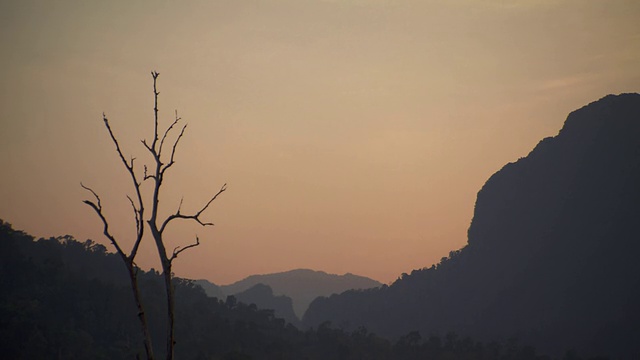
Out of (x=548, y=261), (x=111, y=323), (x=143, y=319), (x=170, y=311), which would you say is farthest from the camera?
(x=548, y=261)

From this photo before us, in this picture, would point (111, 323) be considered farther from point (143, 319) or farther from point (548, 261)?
point (548, 261)

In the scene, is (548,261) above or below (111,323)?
above

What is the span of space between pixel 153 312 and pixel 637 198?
5109 inches

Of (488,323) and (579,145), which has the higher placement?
(579,145)

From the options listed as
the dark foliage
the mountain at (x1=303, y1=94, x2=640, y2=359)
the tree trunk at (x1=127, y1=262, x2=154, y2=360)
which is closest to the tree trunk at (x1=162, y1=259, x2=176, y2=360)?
the tree trunk at (x1=127, y1=262, x2=154, y2=360)

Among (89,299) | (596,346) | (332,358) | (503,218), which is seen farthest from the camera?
(503,218)

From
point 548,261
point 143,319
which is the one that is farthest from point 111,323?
point 548,261

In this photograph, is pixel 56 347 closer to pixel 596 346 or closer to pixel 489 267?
pixel 596 346

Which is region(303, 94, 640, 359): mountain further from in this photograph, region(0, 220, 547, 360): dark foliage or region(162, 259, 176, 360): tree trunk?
region(162, 259, 176, 360): tree trunk

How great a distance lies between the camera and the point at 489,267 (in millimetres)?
169750

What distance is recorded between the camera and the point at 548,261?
15700cm

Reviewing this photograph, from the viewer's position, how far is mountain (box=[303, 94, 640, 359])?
135750 millimetres

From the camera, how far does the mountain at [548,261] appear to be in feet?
445

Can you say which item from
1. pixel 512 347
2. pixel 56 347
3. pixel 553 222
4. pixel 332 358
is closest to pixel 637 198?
pixel 553 222
